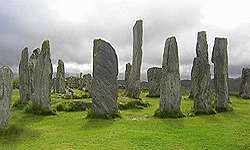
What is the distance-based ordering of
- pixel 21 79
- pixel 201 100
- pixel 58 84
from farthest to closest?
1. pixel 58 84
2. pixel 21 79
3. pixel 201 100

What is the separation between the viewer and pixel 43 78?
26.6ft

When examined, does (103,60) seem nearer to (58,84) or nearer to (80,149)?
(80,149)

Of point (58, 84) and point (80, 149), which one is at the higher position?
point (58, 84)

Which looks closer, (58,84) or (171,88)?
(171,88)

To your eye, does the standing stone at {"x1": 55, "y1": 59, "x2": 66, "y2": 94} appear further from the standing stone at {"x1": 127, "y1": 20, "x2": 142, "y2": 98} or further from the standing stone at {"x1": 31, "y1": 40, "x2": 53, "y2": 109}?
the standing stone at {"x1": 31, "y1": 40, "x2": 53, "y2": 109}

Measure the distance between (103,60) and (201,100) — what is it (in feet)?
17.7

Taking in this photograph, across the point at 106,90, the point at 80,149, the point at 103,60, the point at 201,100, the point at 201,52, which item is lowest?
the point at 80,149

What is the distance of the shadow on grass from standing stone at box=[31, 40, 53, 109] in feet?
9.95

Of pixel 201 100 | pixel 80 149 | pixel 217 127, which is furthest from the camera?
pixel 201 100

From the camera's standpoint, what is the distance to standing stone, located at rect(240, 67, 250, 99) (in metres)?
15.9

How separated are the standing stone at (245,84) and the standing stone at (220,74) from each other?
31.4ft

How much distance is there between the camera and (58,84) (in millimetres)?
19562

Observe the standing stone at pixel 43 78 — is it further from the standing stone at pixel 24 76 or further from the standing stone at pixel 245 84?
the standing stone at pixel 245 84

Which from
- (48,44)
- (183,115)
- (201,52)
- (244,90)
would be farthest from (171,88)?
(244,90)
